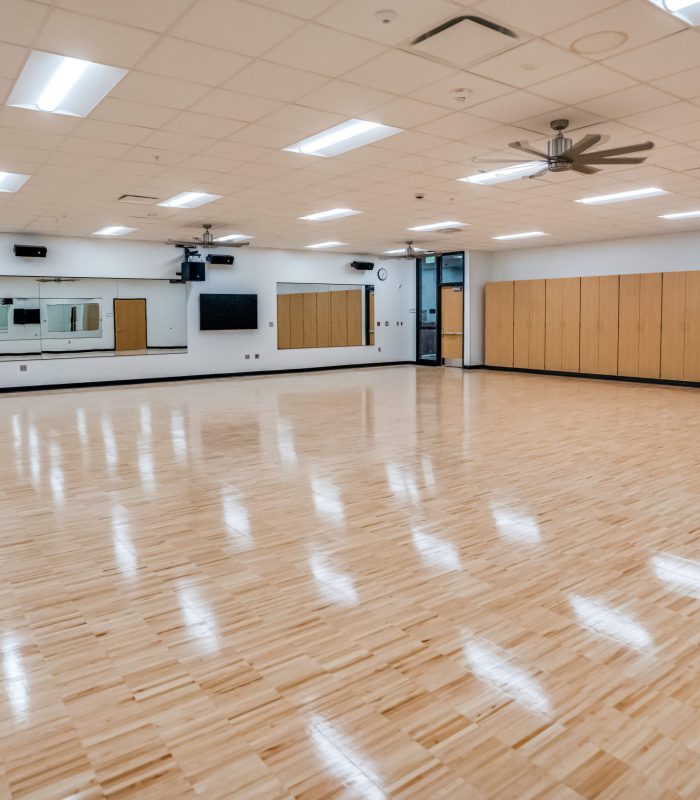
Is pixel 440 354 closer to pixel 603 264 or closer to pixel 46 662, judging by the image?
pixel 603 264

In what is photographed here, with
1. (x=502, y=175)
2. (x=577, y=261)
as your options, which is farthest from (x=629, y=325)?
(x=502, y=175)

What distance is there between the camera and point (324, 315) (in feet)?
58.4

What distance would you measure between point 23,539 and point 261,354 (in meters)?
12.5

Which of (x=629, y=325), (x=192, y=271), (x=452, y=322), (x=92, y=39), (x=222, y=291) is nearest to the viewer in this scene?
(x=92, y=39)

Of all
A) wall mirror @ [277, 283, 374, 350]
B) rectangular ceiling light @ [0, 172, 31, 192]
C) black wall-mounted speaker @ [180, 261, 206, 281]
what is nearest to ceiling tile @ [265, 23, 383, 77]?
rectangular ceiling light @ [0, 172, 31, 192]

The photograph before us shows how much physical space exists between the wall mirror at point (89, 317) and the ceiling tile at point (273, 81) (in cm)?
1049

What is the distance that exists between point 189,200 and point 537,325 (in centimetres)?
950

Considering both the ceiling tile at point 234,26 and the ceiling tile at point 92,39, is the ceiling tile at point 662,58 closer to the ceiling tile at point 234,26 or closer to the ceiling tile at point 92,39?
the ceiling tile at point 234,26

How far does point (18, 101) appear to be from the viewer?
17.5ft

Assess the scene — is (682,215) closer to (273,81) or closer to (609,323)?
(609,323)

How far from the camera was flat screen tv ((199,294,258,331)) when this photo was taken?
1552cm

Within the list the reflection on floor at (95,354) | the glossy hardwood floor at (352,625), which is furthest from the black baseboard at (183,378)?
the glossy hardwood floor at (352,625)

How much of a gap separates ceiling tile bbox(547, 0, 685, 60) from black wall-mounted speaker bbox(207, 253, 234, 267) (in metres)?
12.0

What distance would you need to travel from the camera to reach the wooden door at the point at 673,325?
13.4 m
